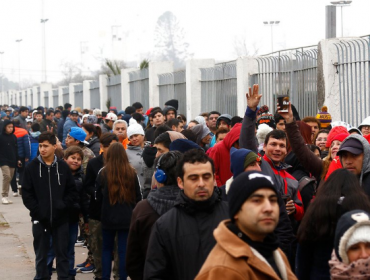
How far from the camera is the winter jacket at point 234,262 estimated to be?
3424 mm

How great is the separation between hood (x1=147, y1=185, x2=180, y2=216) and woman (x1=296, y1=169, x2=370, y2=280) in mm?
920

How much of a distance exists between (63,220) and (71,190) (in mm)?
372

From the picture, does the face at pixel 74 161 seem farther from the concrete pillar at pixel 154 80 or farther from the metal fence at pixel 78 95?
the metal fence at pixel 78 95

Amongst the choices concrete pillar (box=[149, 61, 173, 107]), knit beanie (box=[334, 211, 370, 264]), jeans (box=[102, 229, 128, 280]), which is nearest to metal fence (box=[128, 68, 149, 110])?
concrete pillar (box=[149, 61, 173, 107])

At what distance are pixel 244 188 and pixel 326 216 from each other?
1447mm

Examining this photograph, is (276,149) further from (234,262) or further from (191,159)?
(234,262)

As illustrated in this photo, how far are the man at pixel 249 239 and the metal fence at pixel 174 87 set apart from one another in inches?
712

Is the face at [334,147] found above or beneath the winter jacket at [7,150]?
above

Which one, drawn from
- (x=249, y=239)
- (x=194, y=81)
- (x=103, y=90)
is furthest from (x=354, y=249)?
(x=103, y=90)

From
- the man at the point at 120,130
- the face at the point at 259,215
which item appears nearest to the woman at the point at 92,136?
the man at the point at 120,130

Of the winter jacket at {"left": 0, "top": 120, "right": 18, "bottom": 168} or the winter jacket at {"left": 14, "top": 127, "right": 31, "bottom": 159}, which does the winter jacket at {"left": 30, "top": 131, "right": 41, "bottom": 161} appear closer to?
the winter jacket at {"left": 14, "top": 127, "right": 31, "bottom": 159}

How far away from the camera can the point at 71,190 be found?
880 centimetres

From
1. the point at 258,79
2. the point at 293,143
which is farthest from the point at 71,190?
the point at 258,79

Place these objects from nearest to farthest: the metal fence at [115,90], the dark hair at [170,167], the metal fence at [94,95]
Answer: the dark hair at [170,167]
the metal fence at [115,90]
the metal fence at [94,95]
